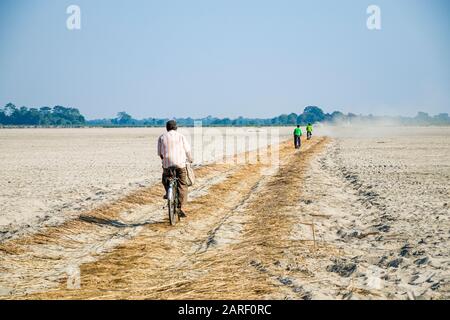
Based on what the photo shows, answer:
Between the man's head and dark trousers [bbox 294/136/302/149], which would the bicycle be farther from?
dark trousers [bbox 294/136/302/149]

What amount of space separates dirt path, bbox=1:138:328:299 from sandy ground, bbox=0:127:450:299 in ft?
0.06

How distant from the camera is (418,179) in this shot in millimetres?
16438

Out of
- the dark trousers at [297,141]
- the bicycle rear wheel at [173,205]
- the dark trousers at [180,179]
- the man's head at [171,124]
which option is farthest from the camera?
the dark trousers at [297,141]

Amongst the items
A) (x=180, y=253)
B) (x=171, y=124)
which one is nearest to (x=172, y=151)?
(x=171, y=124)

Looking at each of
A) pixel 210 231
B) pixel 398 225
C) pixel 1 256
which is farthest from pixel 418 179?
pixel 1 256

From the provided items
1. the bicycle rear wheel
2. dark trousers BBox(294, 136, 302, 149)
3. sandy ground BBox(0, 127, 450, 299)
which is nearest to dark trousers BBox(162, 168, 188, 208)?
the bicycle rear wheel

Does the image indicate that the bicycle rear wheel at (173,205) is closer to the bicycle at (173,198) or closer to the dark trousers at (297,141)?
the bicycle at (173,198)

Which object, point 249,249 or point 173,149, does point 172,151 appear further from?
point 249,249

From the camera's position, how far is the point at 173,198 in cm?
1000

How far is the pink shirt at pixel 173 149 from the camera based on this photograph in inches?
394

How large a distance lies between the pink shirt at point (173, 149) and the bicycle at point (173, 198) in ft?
0.60

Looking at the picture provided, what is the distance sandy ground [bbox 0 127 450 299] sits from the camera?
578cm

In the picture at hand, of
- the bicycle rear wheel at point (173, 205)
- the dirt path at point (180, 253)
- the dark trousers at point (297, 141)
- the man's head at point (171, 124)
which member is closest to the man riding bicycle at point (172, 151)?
the man's head at point (171, 124)
